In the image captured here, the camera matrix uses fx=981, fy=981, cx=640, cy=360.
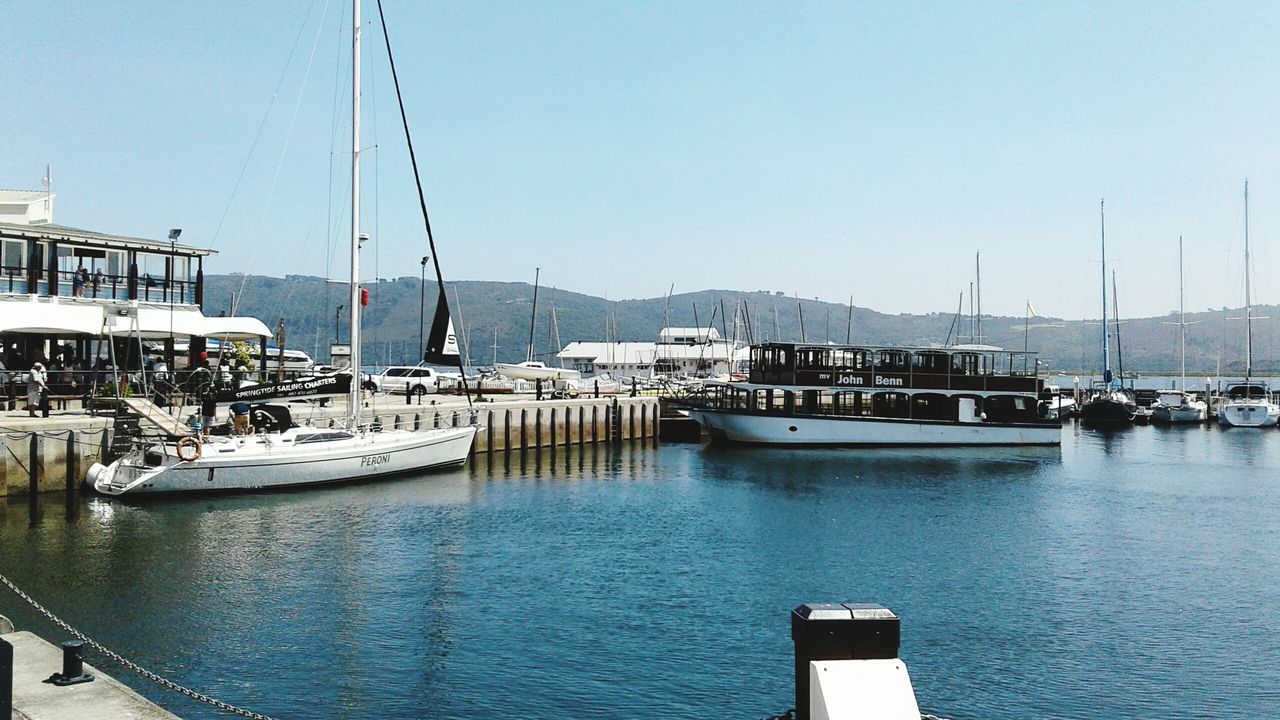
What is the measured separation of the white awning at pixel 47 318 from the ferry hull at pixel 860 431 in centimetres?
3261

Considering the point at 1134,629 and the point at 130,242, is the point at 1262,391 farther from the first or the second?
the point at 130,242

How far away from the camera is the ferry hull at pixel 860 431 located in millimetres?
56281

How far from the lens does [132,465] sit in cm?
3078

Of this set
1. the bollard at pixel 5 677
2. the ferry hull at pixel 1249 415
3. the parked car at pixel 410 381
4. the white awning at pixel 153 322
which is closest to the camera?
the bollard at pixel 5 677

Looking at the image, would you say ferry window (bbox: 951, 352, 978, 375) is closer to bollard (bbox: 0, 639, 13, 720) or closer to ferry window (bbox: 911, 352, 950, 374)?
ferry window (bbox: 911, 352, 950, 374)

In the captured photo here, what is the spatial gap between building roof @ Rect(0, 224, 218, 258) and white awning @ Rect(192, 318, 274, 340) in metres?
3.88

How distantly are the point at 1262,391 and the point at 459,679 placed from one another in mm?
104126

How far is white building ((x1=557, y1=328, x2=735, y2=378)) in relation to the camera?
11750 cm

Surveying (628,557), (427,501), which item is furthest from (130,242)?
(628,557)

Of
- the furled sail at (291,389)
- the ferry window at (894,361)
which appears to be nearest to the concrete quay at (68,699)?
the furled sail at (291,389)

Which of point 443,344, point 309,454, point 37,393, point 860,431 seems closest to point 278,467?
point 309,454

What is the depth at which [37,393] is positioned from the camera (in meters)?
33.0

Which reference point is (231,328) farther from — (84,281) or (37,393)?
(37,393)

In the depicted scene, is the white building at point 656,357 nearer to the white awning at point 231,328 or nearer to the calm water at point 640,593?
the white awning at point 231,328
